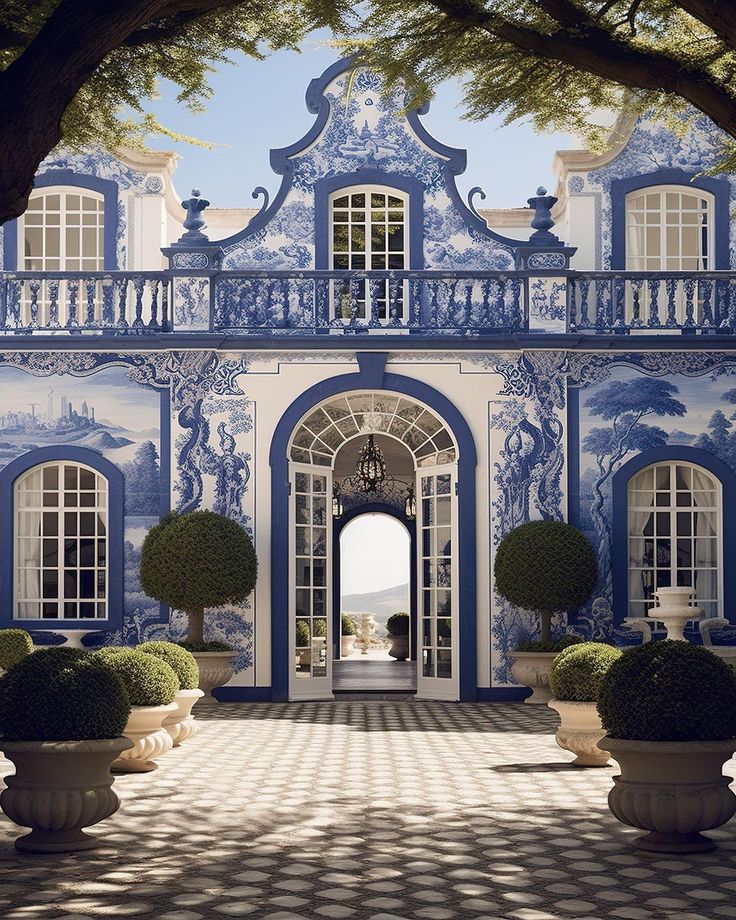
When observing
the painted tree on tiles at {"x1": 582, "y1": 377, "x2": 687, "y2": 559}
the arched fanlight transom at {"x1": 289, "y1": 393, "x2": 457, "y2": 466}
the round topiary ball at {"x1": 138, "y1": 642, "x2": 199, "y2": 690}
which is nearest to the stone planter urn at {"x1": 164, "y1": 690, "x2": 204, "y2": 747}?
the round topiary ball at {"x1": 138, "y1": 642, "x2": 199, "y2": 690}

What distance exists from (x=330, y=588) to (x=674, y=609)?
174 inches

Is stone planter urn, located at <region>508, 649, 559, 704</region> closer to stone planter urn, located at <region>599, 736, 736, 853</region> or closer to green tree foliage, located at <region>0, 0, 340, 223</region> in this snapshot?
green tree foliage, located at <region>0, 0, 340, 223</region>

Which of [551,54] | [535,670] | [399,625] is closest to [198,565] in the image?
[535,670]

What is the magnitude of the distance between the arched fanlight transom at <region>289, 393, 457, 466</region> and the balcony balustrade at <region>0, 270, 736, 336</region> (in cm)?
91

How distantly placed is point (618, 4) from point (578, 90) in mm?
783

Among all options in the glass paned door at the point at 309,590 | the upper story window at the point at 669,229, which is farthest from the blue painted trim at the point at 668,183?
the glass paned door at the point at 309,590

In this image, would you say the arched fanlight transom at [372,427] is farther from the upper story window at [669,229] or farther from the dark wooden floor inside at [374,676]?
the upper story window at [669,229]

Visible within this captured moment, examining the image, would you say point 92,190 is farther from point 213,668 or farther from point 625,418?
point 625,418

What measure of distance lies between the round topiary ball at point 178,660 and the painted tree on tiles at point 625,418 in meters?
7.26

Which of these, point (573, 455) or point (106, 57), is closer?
point (106, 57)

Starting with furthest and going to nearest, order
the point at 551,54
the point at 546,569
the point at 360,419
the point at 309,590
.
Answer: the point at 360,419, the point at 309,590, the point at 546,569, the point at 551,54

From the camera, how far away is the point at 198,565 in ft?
53.6

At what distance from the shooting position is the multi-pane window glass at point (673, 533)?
17.6 metres

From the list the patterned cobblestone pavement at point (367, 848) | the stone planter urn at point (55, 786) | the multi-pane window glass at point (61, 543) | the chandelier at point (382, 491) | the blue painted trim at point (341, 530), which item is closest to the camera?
the patterned cobblestone pavement at point (367, 848)
